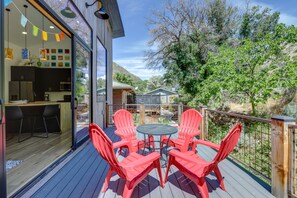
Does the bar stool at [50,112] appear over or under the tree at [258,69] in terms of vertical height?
under

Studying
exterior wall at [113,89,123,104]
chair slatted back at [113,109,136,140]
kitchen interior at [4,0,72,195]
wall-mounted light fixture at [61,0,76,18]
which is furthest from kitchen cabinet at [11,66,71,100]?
exterior wall at [113,89,123,104]

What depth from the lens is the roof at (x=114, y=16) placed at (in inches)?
243

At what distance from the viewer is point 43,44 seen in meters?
6.53

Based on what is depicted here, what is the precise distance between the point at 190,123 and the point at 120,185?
2013mm

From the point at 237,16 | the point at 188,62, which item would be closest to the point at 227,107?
the point at 188,62

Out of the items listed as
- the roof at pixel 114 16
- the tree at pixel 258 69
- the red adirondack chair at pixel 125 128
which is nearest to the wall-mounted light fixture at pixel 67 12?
the red adirondack chair at pixel 125 128

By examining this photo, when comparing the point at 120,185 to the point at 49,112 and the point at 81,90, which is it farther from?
the point at 49,112

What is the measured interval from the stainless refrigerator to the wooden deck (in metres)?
4.55

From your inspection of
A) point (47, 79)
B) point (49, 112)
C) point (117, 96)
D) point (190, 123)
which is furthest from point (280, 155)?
point (117, 96)

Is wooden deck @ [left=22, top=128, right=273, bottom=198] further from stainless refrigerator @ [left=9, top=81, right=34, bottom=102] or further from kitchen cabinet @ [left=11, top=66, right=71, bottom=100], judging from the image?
kitchen cabinet @ [left=11, top=66, right=71, bottom=100]

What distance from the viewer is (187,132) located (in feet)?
11.7

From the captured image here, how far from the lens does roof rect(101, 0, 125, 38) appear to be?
617cm

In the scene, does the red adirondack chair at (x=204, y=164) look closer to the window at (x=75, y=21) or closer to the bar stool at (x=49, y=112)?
the window at (x=75, y=21)

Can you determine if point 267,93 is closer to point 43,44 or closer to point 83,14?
point 83,14
